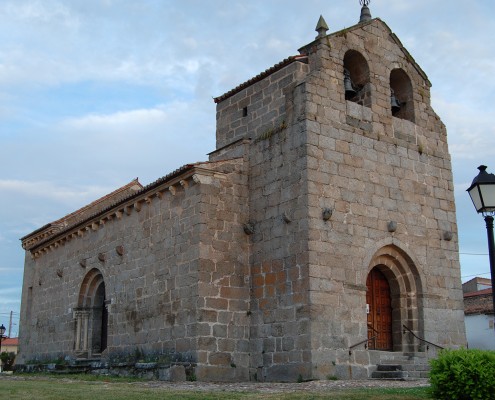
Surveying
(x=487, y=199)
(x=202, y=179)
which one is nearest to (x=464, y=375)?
(x=487, y=199)

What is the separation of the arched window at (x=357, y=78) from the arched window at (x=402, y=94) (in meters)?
1.12

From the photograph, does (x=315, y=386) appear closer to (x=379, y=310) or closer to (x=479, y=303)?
(x=379, y=310)

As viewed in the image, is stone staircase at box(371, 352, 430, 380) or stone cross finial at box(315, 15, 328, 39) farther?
stone cross finial at box(315, 15, 328, 39)

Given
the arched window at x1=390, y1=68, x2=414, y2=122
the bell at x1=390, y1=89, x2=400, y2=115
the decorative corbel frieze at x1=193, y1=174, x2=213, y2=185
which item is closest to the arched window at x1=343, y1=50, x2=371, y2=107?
the bell at x1=390, y1=89, x2=400, y2=115

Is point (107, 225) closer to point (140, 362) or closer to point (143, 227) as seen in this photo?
point (143, 227)

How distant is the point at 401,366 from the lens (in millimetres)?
15656

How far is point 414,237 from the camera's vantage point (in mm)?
17750

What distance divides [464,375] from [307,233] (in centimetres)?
696

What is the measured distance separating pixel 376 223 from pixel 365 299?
2.00 m

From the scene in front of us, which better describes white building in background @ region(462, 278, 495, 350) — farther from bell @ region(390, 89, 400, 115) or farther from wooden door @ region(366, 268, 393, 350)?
bell @ region(390, 89, 400, 115)

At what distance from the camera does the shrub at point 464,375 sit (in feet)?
29.5

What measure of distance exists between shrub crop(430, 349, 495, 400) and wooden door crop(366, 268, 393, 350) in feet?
24.6

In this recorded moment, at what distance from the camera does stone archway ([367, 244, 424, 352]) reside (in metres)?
17.2

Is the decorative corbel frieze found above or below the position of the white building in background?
above
